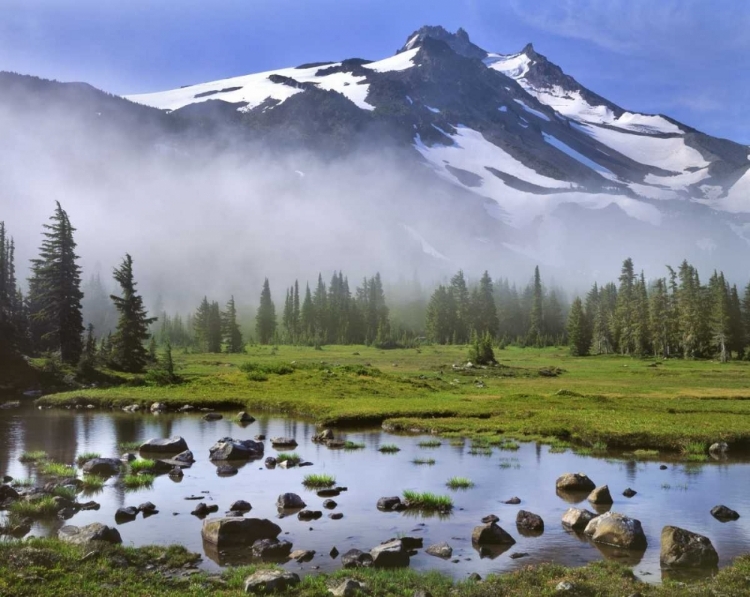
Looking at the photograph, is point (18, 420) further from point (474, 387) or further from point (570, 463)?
point (474, 387)

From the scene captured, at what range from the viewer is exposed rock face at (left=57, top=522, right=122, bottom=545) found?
19.3 m

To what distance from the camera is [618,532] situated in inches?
832

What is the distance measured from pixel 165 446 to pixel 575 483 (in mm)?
23590

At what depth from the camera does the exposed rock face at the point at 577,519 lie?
22.9m

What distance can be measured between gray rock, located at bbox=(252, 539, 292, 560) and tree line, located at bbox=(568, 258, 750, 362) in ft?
432

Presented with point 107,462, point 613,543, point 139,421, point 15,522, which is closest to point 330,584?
point 613,543

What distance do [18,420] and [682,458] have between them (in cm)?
4959

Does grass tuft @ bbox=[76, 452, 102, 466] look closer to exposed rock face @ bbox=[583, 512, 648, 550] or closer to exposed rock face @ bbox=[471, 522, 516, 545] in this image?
exposed rock face @ bbox=[471, 522, 516, 545]

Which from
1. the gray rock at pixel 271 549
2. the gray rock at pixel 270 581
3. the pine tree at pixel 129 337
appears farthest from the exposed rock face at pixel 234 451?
the pine tree at pixel 129 337

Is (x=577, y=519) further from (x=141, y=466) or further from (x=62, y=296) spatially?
(x=62, y=296)

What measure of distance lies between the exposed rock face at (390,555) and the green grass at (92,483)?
14873mm

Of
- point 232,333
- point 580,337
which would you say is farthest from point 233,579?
point 232,333

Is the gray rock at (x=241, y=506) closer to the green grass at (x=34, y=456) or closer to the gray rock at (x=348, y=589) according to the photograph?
the gray rock at (x=348, y=589)

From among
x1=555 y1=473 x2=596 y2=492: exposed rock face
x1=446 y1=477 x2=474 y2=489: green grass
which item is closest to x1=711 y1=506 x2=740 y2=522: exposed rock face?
x1=555 y1=473 x2=596 y2=492: exposed rock face
